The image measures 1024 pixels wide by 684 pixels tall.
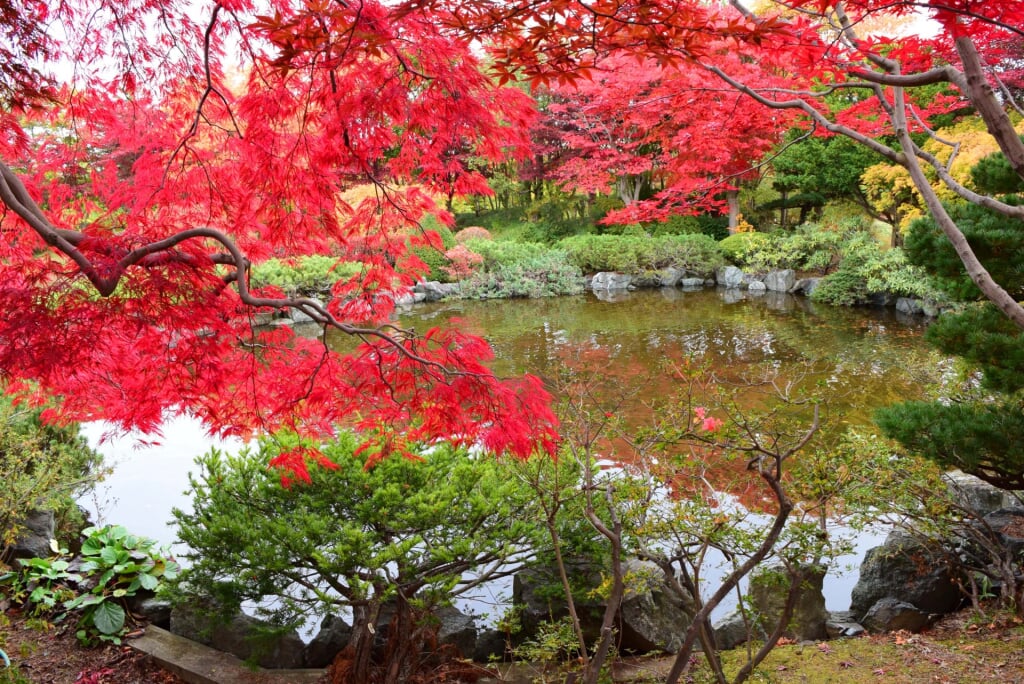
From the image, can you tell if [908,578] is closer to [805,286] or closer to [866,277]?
[866,277]

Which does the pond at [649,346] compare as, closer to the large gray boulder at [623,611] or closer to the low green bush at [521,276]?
the low green bush at [521,276]

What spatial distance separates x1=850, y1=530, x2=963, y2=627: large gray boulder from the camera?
3.83 metres

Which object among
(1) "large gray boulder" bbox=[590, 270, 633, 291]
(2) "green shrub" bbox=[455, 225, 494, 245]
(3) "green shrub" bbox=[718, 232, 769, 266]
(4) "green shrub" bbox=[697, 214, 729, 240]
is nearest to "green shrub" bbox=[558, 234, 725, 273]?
(3) "green shrub" bbox=[718, 232, 769, 266]

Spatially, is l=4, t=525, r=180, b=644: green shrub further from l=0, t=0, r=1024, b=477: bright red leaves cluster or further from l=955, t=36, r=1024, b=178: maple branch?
l=955, t=36, r=1024, b=178: maple branch

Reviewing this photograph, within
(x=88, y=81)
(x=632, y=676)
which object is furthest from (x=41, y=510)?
(x=632, y=676)

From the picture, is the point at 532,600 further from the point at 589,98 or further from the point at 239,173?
the point at 589,98

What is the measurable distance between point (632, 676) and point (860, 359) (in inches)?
275

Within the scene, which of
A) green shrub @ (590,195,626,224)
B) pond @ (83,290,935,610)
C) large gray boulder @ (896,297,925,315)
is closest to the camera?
pond @ (83,290,935,610)

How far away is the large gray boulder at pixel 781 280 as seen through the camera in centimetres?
1462

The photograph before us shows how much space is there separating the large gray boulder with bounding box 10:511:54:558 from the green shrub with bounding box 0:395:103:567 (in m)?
0.05

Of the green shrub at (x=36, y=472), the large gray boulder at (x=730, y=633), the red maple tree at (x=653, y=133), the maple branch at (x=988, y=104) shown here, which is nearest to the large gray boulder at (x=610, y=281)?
the red maple tree at (x=653, y=133)

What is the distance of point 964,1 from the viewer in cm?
261

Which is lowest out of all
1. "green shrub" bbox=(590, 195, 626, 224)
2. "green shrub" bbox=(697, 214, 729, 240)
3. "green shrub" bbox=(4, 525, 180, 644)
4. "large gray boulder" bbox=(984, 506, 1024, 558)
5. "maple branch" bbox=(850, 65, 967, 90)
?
"green shrub" bbox=(4, 525, 180, 644)

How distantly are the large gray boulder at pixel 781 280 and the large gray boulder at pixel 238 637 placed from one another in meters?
12.9
